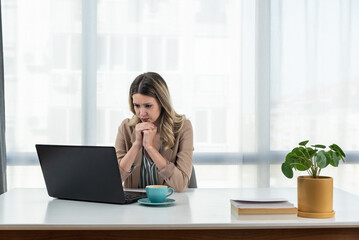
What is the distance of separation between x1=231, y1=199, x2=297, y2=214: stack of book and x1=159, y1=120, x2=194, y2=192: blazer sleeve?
54 centimetres

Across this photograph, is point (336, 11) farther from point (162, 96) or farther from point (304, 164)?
point (304, 164)

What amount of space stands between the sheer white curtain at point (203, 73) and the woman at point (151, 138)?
3.51 ft

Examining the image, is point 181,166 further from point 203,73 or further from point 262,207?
point 203,73

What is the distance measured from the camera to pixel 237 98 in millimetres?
3543

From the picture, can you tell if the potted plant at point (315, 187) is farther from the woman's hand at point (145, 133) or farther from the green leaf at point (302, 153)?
the woman's hand at point (145, 133)

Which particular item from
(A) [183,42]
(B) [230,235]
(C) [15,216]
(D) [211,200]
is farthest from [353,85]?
(C) [15,216]

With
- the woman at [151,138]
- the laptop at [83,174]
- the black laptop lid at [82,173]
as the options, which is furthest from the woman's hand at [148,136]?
the black laptop lid at [82,173]

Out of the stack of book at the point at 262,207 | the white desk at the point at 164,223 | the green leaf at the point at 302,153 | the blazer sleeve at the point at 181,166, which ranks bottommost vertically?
the white desk at the point at 164,223

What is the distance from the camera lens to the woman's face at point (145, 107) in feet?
7.76

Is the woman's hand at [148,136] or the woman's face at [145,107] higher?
the woman's face at [145,107]

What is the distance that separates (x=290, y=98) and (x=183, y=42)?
91 cm

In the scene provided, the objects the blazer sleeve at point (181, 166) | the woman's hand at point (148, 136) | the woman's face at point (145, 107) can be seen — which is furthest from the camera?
the woman's face at point (145, 107)

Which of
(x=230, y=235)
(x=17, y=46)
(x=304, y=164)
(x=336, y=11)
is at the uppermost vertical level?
(x=336, y=11)

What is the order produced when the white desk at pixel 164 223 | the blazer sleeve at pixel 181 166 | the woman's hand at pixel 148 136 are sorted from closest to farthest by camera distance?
the white desk at pixel 164 223, the blazer sleeve at pixel 181 166, the woman's hand at pixel 148 136
